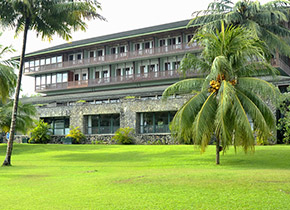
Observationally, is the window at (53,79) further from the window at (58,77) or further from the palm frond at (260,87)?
the palm frond at (260,87)

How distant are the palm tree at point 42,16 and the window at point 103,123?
56.0 ft

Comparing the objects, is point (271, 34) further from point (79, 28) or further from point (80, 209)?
point (80, 209)

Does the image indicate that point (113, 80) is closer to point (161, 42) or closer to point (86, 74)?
point (86, 74)

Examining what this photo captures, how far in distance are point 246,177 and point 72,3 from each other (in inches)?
572

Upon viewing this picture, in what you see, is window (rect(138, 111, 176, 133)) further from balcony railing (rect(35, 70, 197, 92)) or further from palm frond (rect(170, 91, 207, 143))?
palm frond (rect(170, 91, 207, 143))

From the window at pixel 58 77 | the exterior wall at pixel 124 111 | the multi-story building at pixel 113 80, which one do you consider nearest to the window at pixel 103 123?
the multi-story building at pixel 113 80

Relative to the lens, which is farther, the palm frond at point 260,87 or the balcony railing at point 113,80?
the balcony railing at point 113,80

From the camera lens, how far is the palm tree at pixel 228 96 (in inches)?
655

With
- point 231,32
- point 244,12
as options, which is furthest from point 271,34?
point 231,32

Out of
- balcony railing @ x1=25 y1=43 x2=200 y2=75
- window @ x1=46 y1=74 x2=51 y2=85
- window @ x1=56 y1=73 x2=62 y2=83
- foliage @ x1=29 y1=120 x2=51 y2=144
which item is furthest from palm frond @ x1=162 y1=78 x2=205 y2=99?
window @ x1=46 y1=74 x2=51 y2=85

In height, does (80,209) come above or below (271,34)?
below

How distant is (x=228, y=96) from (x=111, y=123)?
2418 centimetres

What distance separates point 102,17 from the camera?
72.8ft

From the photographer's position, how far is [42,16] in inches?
866
